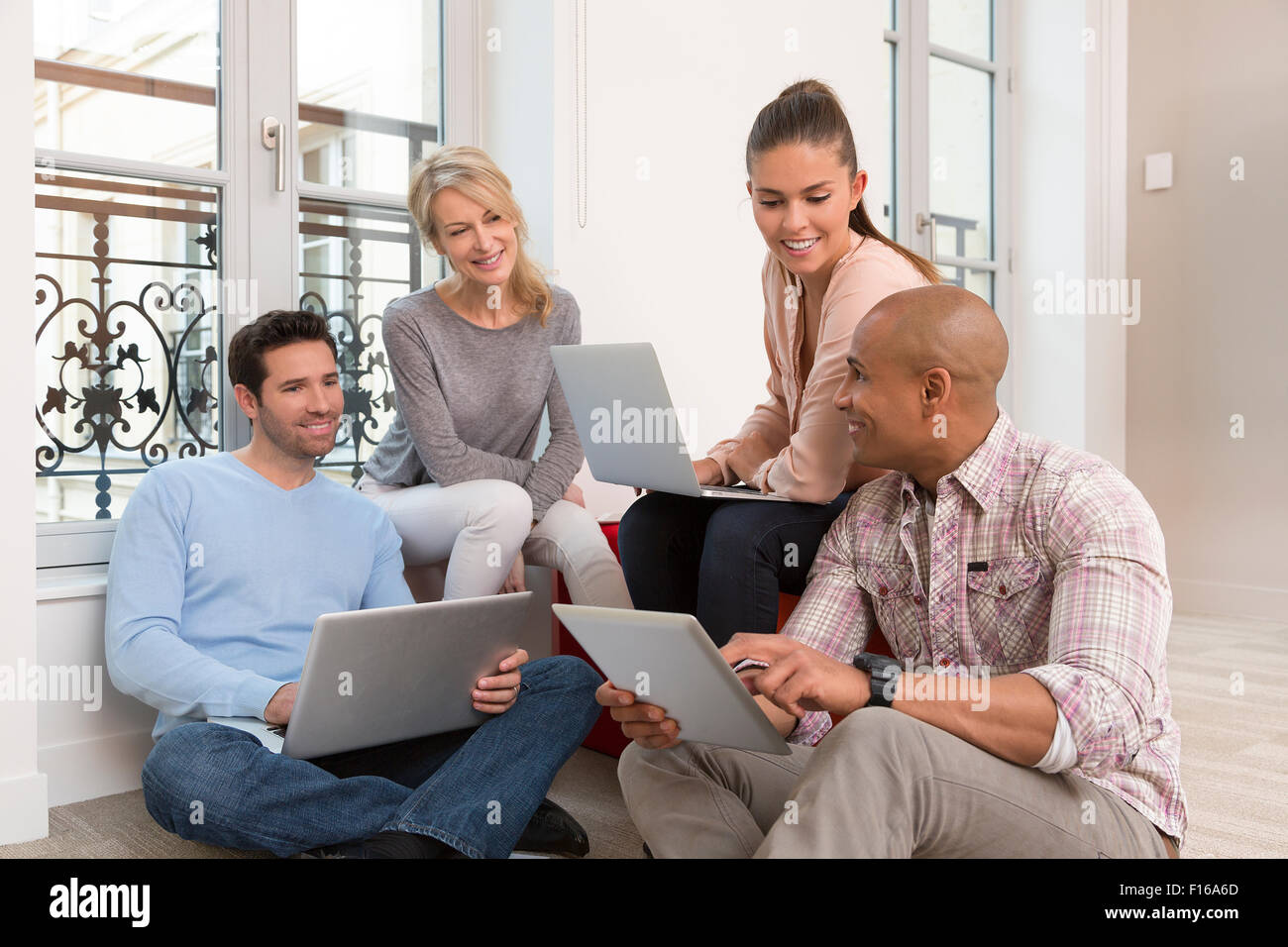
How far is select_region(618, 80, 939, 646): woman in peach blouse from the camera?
1.68 metres

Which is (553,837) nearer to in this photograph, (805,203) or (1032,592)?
(1032,592)

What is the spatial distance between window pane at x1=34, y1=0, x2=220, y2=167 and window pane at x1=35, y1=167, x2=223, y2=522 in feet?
0.26

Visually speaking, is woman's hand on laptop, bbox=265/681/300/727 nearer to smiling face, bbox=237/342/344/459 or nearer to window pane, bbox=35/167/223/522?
smiling face, bbox=237/342/344/459

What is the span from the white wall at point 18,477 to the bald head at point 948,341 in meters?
1.39

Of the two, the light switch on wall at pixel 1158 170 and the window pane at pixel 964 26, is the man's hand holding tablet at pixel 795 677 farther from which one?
the light switch on wall at pixel 1158 170

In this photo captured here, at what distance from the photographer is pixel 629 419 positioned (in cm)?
171

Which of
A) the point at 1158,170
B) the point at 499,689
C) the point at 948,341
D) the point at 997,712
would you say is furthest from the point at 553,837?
the point at 1158,170

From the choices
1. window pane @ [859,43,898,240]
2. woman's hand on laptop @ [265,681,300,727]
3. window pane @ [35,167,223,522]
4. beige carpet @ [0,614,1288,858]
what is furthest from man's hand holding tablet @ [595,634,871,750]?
window pane @ [859,43,898,240]

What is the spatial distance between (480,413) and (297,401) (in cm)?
45

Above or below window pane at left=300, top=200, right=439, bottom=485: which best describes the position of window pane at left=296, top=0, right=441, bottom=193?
above

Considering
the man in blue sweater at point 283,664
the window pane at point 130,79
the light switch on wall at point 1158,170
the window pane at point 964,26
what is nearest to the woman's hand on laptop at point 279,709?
the man in blue sweater at point 283,664

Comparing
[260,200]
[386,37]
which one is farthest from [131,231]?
[386,37]

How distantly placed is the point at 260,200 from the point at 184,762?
1.38m

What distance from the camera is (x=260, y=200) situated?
8.15 feet
